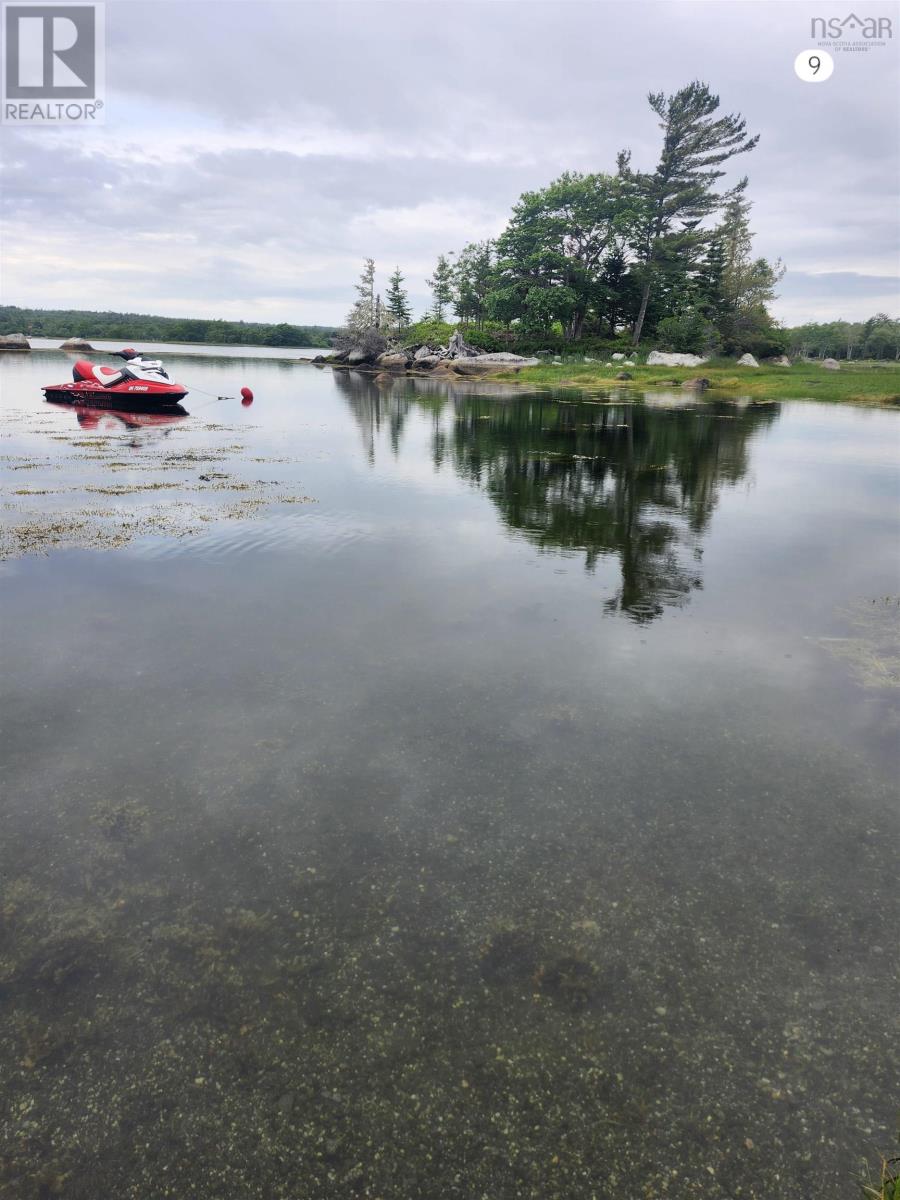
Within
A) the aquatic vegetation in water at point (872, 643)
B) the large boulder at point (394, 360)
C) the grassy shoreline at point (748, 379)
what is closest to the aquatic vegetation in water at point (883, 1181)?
the aquatic vegetation in water at point (872, 643)

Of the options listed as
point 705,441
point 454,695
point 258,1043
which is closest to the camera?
point 258,1043

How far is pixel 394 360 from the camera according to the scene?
102m

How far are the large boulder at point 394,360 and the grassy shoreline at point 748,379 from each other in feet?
78.2

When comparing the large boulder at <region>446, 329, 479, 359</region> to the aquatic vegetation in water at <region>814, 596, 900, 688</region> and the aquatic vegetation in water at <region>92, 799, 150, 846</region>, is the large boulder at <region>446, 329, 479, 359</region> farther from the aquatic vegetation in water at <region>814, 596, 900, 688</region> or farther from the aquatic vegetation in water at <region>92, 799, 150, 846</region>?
the aquatic vegetation in water at <region>92, 799, 150, 846</region>

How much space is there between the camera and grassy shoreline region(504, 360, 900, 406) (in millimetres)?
58938

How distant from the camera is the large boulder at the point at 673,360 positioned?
7869cm

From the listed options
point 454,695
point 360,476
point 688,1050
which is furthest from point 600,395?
point 688,1050

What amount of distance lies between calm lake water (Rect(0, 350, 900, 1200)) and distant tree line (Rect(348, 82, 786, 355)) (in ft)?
277

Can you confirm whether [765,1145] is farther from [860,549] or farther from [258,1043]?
[860,549]

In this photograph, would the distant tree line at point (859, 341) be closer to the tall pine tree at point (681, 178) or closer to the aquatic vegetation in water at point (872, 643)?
the tall pine tree at point (681, 178)

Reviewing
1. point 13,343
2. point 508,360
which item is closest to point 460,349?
point 508,360

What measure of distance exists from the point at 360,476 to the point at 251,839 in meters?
18.2

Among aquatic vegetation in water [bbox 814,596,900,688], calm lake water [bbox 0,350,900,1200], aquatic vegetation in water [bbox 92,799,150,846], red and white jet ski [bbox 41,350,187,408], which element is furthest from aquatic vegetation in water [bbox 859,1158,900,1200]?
red and white jet ski [bbox 41,350,187,408]

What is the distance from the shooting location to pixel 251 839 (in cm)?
594
